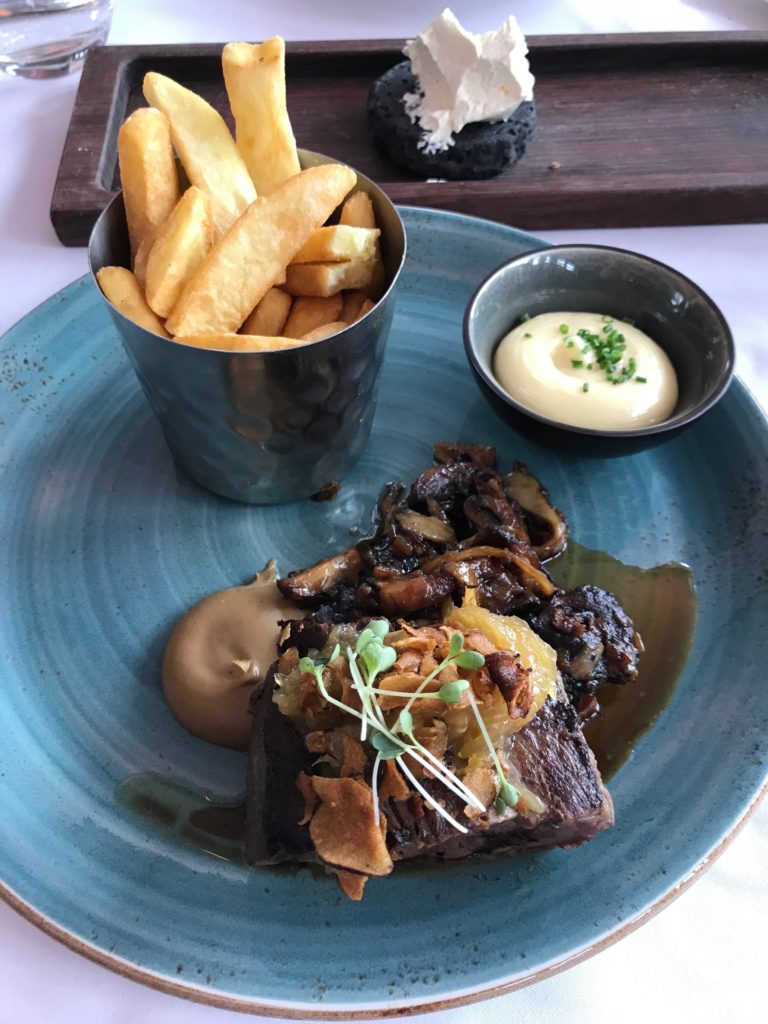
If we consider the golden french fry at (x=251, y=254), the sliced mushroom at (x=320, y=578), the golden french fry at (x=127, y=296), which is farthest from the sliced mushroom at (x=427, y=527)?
the golden french fry at (x=127, y=296)

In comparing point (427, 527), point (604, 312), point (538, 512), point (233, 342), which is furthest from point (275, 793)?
point (604, 312)

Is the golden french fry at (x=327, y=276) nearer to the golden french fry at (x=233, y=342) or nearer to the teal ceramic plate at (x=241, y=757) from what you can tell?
the golden french fry at (x=233, y=342)

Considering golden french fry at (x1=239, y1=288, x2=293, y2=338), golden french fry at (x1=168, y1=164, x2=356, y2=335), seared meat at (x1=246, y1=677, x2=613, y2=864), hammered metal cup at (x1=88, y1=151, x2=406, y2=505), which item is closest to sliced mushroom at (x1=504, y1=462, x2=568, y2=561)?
hammered metal cup at (x1=88, y1=151, x2=406, y2=505)

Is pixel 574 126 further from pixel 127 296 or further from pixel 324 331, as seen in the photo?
pixel 127 296

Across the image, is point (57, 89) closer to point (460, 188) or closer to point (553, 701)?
point (460, 188)

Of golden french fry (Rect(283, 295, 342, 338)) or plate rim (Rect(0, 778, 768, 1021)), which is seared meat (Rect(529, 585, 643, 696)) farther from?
golden french fry (Rect(283, 295, 342, 338))

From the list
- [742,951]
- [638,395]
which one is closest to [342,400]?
[638,395]
